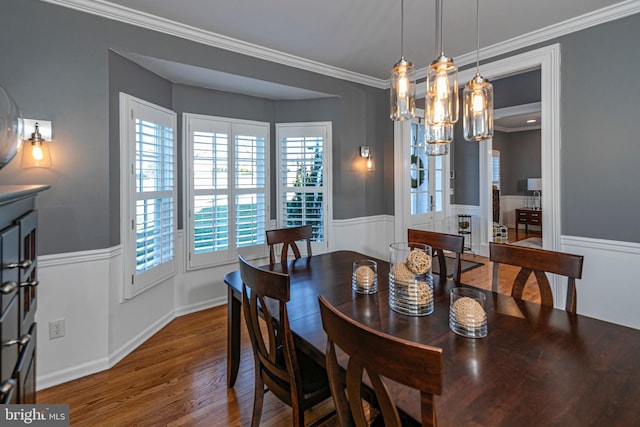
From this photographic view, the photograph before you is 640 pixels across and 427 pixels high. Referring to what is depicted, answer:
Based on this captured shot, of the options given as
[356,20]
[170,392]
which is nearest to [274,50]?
[356,20]

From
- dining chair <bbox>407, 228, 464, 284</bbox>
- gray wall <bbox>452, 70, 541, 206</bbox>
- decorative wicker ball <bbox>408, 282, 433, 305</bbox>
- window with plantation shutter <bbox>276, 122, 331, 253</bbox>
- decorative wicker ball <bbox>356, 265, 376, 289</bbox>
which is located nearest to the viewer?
decorative wicker ball <bbox>408, 282, 433, 305</bbox>

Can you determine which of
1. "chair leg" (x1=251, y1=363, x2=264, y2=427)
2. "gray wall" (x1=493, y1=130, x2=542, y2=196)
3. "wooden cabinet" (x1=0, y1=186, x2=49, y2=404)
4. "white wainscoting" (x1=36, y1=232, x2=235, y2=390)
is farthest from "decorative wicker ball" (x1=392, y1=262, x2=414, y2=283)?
"gray wall" (x1=493, y1=130, x2=542, y2=196)

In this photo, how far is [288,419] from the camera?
1.85m

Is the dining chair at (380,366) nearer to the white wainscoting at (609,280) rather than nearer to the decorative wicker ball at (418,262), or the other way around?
the decorative wicker ball at (418,262)

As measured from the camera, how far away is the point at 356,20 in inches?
103

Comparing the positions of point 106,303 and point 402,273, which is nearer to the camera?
point 402,273

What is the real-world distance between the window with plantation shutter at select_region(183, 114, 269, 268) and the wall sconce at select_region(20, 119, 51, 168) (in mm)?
1244

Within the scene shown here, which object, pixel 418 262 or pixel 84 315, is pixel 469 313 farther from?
pixel 84 315

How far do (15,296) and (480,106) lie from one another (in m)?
2.22

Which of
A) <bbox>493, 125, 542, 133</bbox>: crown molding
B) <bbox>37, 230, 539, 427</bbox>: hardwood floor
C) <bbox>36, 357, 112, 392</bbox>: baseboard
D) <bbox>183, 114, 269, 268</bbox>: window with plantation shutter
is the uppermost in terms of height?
<bbox>493, 125, 542, 133</bbox>: crown molding

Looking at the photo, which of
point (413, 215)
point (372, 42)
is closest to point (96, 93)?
point (372, 42)

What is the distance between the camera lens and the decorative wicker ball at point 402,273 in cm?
151

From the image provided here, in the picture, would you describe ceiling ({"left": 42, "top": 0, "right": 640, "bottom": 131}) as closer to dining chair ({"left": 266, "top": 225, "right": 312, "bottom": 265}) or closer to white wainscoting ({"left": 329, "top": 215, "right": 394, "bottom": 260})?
dining chair ({"left": 266, "top": 225, "right": 312, "bottom": 265})

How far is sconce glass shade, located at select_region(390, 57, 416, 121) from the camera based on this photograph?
6.10 ft
